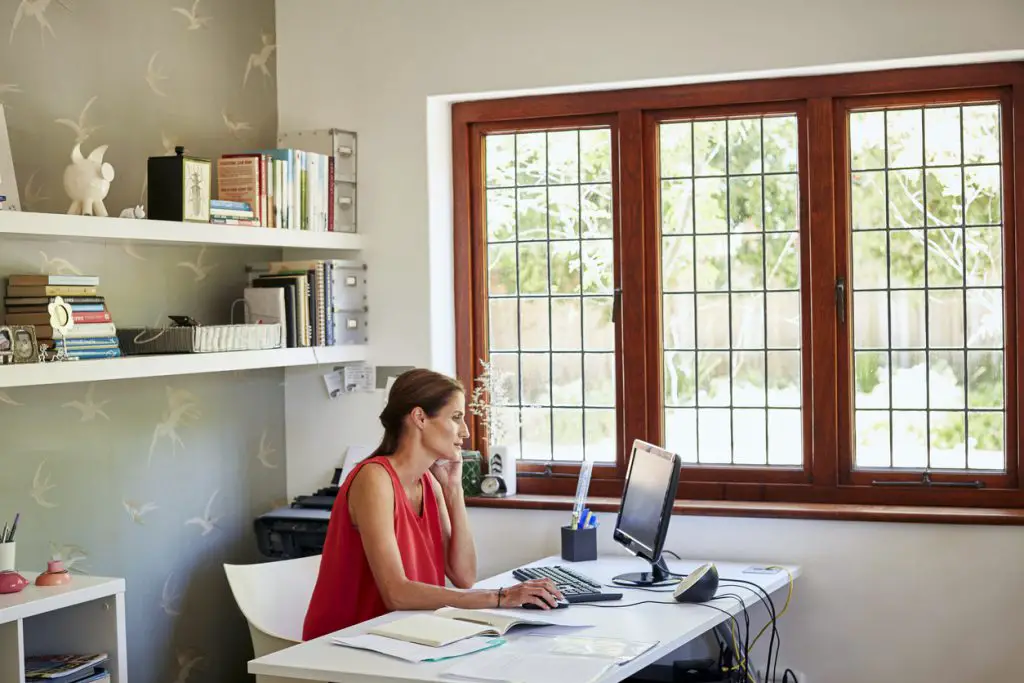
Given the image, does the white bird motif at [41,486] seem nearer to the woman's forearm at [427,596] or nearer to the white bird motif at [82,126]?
the white bird motif at [82,126]

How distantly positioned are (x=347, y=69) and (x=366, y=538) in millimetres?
2041

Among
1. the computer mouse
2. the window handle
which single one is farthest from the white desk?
the window handle

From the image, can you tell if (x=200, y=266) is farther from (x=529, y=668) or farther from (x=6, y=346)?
(x=529, y=668)

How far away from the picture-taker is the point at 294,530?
→ 416cm

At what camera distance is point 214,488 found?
13.9 ft

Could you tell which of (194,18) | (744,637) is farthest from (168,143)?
(744,637)

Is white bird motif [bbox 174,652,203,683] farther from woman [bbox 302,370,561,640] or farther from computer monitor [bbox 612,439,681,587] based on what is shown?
computer monitor [bbox 612,439,681,587]

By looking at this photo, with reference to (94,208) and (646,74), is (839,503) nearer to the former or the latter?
(646,74)

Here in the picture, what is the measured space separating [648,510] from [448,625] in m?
0.87

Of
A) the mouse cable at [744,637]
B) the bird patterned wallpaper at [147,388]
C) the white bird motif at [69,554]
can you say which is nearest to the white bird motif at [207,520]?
the bird patterned wallpaper at [147,388]

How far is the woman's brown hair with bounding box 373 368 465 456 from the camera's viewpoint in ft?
11.0

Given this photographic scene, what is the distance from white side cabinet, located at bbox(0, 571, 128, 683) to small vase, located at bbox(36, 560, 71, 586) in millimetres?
22

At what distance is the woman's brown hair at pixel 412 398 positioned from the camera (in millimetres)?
3348

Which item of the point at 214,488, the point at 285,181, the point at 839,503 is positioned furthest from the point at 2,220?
the point at 839,503
